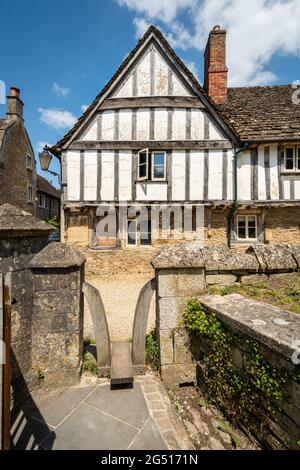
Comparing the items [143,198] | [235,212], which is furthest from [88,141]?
[235,212]

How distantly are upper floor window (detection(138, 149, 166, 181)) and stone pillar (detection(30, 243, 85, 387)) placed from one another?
6135 mm

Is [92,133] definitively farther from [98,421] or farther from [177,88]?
[98,421]

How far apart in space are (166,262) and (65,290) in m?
1.27

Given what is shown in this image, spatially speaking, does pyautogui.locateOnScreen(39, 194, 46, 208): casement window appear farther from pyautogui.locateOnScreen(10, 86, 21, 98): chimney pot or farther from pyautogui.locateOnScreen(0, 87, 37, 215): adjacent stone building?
pyautogui.locateOnScreen(10, 86, 21, 98): chimney pot

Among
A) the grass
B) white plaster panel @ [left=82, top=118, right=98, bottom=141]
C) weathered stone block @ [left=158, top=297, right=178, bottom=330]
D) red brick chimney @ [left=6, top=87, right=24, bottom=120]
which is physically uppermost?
red brick chimney @ [left=6, top=87, right=24, bottom=120]

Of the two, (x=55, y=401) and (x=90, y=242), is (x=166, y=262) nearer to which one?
(x=55, y=401)

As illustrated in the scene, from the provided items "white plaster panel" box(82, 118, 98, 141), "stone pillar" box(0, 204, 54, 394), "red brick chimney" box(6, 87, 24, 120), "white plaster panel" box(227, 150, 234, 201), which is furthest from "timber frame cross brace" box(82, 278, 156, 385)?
"red brick chimney" box(6, 87, 24, 120)

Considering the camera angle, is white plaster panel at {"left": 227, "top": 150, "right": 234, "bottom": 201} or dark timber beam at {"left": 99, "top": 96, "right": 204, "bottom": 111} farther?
white plaster panel at {"left": 227, "top": 150, "right": 234, "bottom": 201}

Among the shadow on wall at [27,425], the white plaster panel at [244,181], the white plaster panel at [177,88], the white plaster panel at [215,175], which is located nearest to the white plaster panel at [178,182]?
the white plaster panel at [215,175]

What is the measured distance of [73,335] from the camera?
8.71ft

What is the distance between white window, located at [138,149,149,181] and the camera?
8.03 metres

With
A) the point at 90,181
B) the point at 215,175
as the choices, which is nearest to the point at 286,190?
the point at 215,175

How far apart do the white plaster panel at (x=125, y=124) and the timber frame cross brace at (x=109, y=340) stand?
22.8 ft
